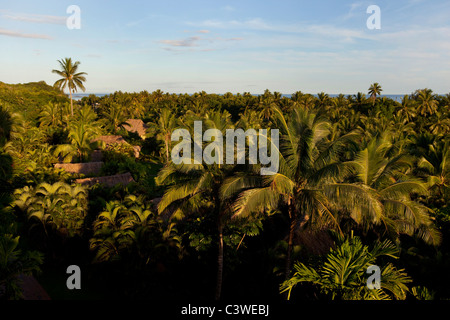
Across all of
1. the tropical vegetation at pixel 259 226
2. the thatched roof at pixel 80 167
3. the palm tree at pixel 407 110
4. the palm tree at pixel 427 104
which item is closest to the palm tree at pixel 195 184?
the tropical vegetation at pixel 259 226

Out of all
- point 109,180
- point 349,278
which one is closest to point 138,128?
point 109,180

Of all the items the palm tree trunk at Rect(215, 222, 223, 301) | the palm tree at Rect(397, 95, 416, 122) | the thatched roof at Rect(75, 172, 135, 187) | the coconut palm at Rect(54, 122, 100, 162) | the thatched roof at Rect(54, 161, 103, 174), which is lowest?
the palm tree trunk at Rect(215, 222, 223, 301)

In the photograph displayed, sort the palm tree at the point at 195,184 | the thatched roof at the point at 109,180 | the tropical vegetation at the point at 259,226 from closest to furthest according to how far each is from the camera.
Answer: the tropical vegetation at the point at 259,226 → the palm tree at the point at 195,184 → the thatched roof at the point at 109,180

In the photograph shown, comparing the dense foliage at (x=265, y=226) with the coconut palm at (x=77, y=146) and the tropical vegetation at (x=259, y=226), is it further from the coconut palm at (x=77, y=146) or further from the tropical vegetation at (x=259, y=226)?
the coconut palm at (x=77, y=146)

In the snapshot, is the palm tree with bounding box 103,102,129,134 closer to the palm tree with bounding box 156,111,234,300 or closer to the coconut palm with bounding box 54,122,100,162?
the coconut palm with bounding box 54,122,100,162

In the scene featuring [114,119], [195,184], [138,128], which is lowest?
[195,184]

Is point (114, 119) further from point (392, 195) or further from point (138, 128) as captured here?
point (392, 195)

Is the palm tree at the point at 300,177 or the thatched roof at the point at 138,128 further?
the thatched roof at the point at 138,128

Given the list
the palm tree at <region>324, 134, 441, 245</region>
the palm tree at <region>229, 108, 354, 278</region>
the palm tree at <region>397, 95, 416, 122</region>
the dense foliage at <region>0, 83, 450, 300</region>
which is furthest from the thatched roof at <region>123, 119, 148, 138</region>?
the palm tree at <region>229, 108, 354, 278</region>

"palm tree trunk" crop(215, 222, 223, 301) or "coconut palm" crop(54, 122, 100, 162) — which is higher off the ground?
"coconut palm" crop(54, 122, 100, 162)
